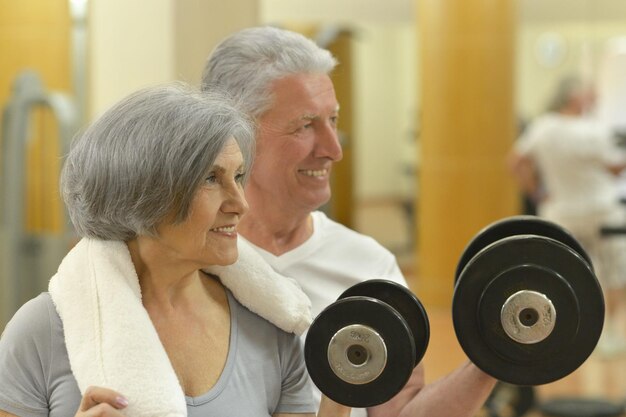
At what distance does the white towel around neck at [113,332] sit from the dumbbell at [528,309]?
1.64 feet

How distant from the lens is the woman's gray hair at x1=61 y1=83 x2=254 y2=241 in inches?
58.7

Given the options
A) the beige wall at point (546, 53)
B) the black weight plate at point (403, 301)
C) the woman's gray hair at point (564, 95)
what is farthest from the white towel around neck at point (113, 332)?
the beige wall at point (546, 53)

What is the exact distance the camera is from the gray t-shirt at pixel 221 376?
147 centimetres

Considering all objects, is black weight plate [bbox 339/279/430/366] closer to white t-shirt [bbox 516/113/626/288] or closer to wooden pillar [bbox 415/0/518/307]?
white t-shirt [bbox 516/113/626/288]

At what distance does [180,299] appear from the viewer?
1.65 m

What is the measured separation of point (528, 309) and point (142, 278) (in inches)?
23.8

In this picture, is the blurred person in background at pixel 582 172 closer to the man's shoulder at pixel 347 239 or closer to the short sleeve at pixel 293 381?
the man's shoulder at pixel 347 239

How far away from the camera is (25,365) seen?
4.82 feet

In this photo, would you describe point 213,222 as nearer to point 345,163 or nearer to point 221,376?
point 221,376

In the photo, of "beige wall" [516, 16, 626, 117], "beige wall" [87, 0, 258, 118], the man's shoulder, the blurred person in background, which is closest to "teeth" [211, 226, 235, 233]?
the man's shoulder

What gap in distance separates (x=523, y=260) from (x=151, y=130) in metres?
0.61

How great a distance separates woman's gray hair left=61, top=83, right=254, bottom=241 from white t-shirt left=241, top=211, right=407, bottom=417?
493mm

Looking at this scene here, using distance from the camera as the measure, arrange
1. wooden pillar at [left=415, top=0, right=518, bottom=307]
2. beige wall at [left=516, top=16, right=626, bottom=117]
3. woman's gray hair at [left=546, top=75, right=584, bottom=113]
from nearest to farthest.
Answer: woman's gray hair at [left=546, top=75, right=584, bottom=113] → wooden pillar at [left=415, top=0, right=518, bottom=307] → beige wall at [left=516, top=16, right=626, bottom=117]

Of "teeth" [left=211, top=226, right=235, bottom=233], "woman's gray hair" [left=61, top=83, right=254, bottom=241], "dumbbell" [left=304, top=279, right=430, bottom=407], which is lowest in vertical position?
"dumbbell" [left=304, top=279, right=430, bottom=407]
